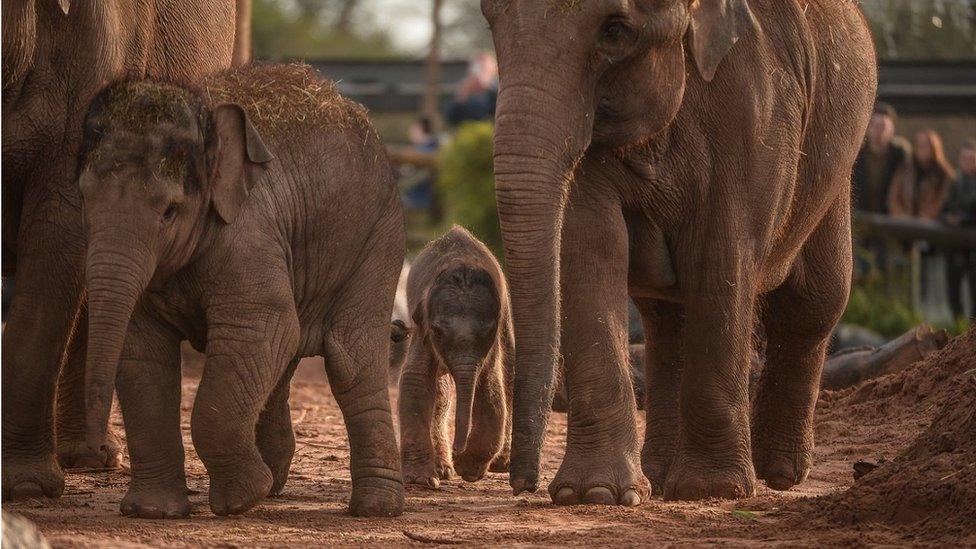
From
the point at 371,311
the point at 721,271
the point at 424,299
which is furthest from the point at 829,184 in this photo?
the point at 371,311

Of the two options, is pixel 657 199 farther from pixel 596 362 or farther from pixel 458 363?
pixel 458 363

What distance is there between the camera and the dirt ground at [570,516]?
6.93 metres

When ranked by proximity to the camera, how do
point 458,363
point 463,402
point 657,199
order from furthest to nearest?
point 458,363, point 463,402, point 657,199

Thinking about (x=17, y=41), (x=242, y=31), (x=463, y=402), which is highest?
(x=242, y=31)

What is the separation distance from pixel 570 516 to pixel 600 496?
0.79 feet

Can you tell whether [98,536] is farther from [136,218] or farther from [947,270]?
[947,270]

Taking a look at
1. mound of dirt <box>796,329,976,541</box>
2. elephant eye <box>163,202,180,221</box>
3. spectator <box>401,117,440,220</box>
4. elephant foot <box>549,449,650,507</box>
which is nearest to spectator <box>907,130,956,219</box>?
spectator <box>401,117,440,220</box>

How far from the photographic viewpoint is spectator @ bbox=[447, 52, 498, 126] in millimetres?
27062

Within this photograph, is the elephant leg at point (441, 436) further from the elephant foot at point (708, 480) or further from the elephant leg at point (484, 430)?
the elephant foot at point (708, 480)

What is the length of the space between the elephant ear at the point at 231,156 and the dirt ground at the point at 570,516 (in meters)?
1.29

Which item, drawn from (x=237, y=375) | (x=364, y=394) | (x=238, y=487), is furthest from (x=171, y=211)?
(x=364, y=394)

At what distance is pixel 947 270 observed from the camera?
19.5 metres

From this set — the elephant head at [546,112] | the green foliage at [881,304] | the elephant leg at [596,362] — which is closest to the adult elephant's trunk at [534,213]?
the elephant head at [546,112]

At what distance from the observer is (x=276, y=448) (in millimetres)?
8297
